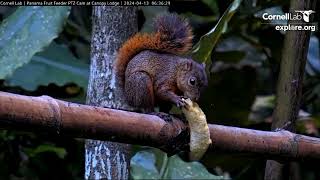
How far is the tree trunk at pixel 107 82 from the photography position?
1.82 m

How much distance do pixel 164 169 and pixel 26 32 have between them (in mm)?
675

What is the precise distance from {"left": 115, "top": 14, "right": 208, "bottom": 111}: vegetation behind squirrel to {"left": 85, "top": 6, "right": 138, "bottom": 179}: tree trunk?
48mm

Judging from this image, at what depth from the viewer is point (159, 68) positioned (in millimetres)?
1829

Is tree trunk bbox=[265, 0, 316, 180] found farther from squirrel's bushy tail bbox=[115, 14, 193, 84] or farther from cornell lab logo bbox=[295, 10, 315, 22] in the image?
squirrel's bushy tail bbox=[115, 14, 193, 84]

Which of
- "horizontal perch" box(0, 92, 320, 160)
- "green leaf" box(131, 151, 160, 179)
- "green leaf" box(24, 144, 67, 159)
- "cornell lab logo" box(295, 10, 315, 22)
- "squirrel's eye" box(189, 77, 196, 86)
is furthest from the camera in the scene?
"green leaf" box(24, 144, 67, 159)

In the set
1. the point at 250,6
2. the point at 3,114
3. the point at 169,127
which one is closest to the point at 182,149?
the point at 169,127

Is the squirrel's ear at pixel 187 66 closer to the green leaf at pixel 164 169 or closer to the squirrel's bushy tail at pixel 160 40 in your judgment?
the squirrel's bushy tail at pixel 160 40

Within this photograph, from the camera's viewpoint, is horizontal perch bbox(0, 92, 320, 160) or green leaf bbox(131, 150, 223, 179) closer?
horizontal perch bbox(0, 92, 320, 160)

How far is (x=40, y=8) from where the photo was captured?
212cm

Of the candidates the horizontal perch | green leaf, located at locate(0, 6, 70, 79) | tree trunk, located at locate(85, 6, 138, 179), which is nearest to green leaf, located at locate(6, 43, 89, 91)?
green leaf, located at locate(0, 6, 70, 79)

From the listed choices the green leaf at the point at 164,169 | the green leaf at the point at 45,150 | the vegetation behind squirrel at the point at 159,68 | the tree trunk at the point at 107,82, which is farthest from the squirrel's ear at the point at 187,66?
the green leaf at the point at 45,150

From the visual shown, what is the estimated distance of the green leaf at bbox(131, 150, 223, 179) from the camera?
2.23 meters

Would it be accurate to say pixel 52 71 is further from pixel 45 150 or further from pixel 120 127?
pixel 120 127

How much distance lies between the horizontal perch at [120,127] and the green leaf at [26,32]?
648 millimetres
